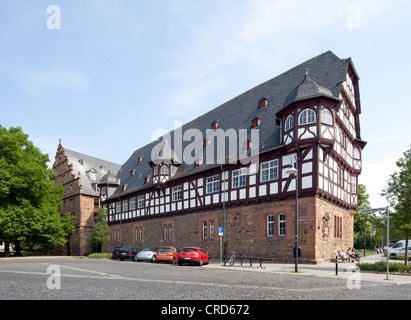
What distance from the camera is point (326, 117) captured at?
25.3m

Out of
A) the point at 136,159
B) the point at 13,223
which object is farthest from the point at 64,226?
the point at 136,159

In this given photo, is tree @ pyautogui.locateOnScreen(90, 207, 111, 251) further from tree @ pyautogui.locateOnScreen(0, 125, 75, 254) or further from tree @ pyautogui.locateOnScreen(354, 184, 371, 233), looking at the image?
tree @ pyautogui.locateOnScreen(354, 184, 371, 233)

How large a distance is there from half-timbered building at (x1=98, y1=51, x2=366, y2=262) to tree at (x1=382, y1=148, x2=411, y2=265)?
12.8ft

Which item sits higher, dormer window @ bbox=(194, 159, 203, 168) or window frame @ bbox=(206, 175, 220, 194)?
dormer window @ bbox=(194, 159, 203, 168)

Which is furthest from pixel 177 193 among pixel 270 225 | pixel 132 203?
pixel 270 225

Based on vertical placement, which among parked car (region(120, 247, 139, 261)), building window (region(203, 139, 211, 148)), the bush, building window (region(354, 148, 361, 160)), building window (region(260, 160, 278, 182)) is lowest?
parked car (region(120, 247, 139, 261))

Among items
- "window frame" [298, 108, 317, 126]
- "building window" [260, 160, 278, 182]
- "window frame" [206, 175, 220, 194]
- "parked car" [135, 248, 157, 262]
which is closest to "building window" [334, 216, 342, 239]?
"building window" [260, 160, 278, 182]

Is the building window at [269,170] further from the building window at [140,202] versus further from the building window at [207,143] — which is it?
the building window at [140,202]

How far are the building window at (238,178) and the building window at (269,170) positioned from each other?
1.94m

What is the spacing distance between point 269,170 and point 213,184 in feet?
21.0

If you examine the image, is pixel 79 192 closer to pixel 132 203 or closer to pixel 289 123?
pixel 132 203

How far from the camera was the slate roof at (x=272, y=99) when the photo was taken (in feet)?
88.9

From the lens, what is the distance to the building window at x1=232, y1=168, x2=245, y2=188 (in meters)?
29.8

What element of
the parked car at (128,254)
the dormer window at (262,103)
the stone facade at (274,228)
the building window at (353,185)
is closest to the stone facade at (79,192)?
the parked car at (128,254)
